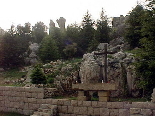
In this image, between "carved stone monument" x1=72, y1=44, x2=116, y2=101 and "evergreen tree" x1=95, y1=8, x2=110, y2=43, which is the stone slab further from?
"evergreen tree" x1=95, y1=8, x2=110, y2=43

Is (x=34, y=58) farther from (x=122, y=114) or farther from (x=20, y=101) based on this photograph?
(x=122, y=114)

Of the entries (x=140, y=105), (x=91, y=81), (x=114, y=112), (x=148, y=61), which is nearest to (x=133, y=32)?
(x=91, y=81)

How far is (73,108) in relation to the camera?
13891 millimetres

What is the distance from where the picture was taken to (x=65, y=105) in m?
14.2

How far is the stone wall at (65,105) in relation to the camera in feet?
38.7

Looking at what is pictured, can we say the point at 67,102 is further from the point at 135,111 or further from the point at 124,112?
the point at 135,111

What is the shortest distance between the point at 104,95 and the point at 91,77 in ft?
20.4

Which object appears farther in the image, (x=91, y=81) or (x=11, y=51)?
(x=11, y=51)

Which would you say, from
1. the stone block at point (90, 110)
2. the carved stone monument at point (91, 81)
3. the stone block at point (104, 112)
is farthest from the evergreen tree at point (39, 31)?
the stone block at point (104, 112)

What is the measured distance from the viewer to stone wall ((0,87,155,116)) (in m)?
11.8

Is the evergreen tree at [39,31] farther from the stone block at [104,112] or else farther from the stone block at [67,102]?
the stone block at [104,112]

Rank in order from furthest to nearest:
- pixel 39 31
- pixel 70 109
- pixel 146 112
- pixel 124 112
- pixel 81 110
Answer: pixel 39 31 < pixel 70 109 < pixel 81 110 < pixel 124 112 < pixel 146 112

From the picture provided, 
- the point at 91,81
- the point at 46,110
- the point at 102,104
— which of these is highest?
the point at 91,81

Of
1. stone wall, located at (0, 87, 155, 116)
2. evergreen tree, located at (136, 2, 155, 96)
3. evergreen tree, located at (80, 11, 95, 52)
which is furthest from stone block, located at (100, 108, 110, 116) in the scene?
evergreen tree, located at (80, 11, 95, 52)
